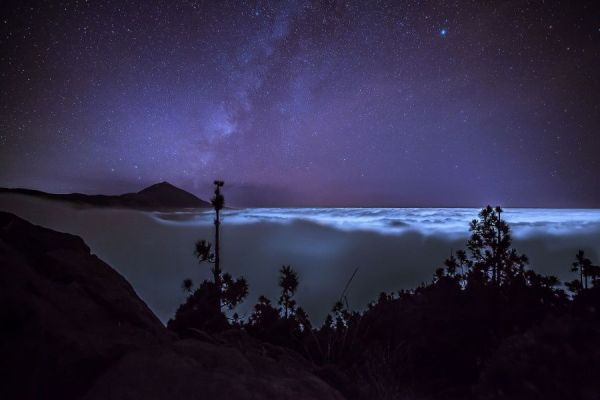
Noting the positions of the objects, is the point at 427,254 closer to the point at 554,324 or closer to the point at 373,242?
the point at 373,242

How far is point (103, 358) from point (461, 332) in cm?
1404

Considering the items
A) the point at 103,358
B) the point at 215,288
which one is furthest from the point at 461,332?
the point at 215,288

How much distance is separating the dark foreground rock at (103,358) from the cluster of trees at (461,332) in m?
1.03

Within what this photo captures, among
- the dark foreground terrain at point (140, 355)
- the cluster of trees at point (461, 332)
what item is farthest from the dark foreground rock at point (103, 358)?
the cluster of trees at point (461, 332)

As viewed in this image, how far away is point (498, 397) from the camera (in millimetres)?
3045

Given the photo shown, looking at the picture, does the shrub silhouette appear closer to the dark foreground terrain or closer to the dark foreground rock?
the dark foreground terrain

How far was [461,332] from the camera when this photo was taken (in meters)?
11.8

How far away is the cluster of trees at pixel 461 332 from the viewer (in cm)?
314

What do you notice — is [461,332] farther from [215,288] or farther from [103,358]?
[215,288]

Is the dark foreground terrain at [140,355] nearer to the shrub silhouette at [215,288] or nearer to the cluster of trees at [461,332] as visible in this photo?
the cluster of trees at [461,332]

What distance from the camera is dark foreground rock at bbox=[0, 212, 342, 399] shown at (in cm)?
250

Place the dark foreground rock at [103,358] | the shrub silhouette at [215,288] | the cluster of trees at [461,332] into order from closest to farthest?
the dark foreground rock at [103,358] < the cluster of trees at [461,332] < the shrub silhouette at [215,288]

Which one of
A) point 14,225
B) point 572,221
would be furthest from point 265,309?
point 572,221

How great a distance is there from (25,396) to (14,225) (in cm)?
383
